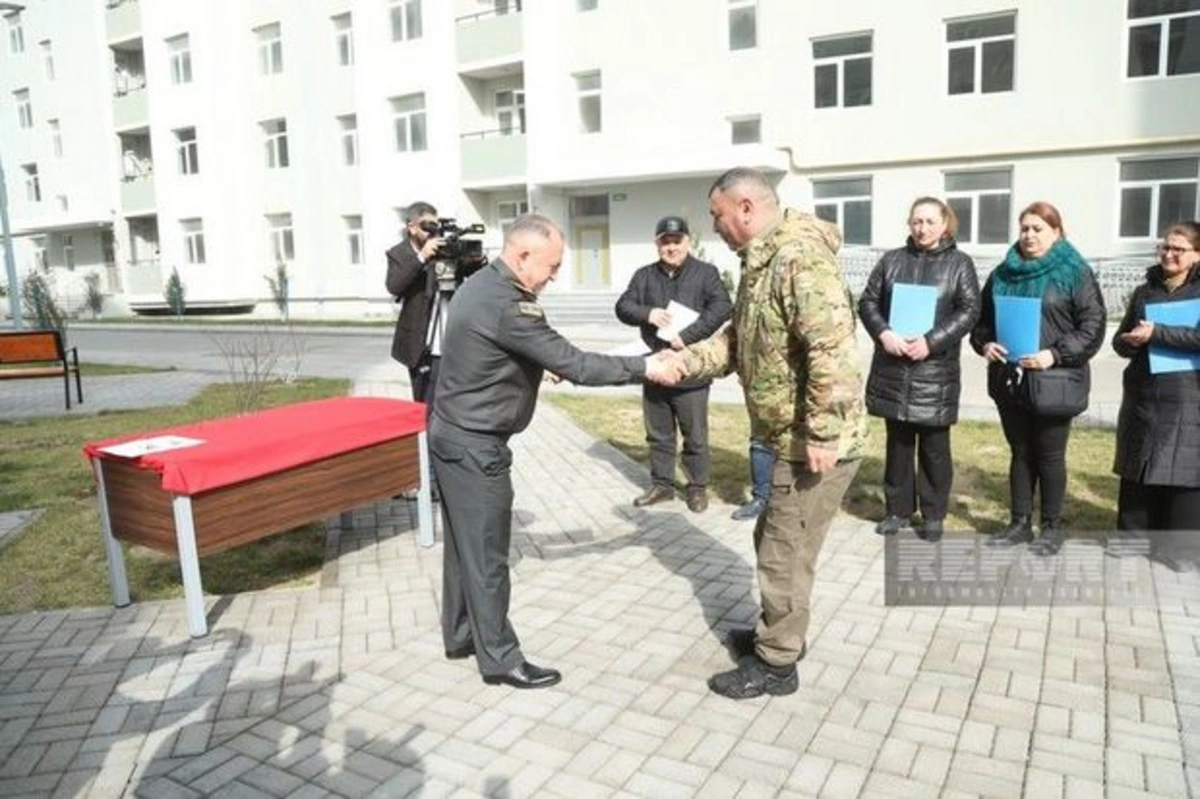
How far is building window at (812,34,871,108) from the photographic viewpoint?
21.1 m

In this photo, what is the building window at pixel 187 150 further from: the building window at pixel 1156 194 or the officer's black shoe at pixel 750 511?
the officer's black shoe at pixel 750 511

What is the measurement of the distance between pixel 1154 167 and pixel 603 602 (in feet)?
62.5

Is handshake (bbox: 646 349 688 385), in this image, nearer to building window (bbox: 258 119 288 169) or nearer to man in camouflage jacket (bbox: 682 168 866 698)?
man in camouflage jacket (bbox: 682 168 866 698)

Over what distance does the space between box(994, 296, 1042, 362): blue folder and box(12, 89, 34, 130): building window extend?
46.2 m

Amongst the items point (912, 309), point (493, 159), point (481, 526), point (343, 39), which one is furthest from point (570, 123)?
point (481, 526)

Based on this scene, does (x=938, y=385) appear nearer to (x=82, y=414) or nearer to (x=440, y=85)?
(x=82, y=414)

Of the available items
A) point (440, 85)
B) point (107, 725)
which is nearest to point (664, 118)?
point (440, 85)

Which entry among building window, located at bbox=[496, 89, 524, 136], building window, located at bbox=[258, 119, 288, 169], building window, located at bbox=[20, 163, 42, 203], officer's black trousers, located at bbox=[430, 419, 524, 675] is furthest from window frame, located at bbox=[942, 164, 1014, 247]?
building window, located at bbox=[20, 163, 42, 203]

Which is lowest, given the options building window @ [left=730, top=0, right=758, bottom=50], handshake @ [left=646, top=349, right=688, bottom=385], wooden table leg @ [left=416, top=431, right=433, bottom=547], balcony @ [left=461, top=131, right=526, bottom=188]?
wooden table leg @ [left=416, top=431, right=433, bottom=547]

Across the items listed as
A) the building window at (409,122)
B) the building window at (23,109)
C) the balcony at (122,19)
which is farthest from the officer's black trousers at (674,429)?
the building window at (23,109)

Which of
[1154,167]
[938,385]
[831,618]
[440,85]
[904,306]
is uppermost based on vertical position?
[440,85]

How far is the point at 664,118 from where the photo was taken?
23.4 metres

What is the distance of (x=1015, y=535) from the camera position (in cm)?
523

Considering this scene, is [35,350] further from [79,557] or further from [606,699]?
[606,699]
